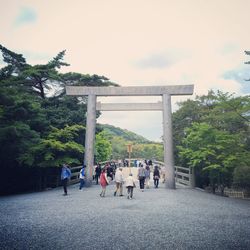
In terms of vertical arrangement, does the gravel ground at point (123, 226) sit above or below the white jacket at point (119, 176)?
below

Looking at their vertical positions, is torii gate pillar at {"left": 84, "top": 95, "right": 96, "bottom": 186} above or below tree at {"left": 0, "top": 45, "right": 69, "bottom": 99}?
below

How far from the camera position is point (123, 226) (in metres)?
5.73

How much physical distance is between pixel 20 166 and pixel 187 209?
422 inches

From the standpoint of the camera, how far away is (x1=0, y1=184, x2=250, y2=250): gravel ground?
4.54m

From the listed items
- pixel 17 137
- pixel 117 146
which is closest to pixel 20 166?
pixel 17 137

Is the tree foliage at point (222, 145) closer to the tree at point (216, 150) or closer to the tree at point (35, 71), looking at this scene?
the tree at point (216, 150)

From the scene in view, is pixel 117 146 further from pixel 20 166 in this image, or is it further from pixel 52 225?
pixel 52 225

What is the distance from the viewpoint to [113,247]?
432cm

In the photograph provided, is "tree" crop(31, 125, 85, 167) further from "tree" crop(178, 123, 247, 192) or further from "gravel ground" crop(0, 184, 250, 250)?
"tree" crop(178, 123, 247, 192)

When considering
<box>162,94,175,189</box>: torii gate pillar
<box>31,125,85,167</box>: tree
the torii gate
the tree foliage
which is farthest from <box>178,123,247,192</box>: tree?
<box>31,125,85,167</box>: tree

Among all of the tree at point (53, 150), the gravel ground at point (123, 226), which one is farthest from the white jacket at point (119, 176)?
the tree at point (53, 150)

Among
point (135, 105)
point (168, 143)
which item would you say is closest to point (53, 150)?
point (135, 105)

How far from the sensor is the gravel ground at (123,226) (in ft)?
14.9

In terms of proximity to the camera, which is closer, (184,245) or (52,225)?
(184,245)
